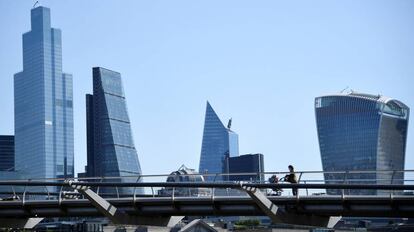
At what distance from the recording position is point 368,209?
46969 millimetres

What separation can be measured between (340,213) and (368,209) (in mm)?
1708

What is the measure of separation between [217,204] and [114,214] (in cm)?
616

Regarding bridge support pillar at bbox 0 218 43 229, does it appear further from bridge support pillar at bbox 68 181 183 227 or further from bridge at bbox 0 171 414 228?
bridge support pillar at bbox 68 181 183 227

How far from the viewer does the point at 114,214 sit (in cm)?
5309

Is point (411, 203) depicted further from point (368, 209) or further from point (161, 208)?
point (161, 208)

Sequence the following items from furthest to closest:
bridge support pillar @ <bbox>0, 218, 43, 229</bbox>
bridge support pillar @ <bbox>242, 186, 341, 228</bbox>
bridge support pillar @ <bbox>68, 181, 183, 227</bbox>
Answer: bridge support pillar @ <bbox>0, 218, 43, 229</bbox>
bridge support pillar @ <bbox>68, 181, 183, 227</bbox>
bridge support pillar @ <bbox>242, 186, 341, 228</bbox>

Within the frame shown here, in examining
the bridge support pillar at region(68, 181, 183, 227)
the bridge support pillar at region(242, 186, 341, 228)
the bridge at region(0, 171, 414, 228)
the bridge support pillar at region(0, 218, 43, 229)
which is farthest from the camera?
the bridge support pillar at region(0, 218, 43, 229)

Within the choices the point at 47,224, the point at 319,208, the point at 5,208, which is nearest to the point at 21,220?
the point at 5,208

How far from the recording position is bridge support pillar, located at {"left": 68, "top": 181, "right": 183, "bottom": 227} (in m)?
51.8

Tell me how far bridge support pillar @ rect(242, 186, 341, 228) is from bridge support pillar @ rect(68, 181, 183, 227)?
8084 mm

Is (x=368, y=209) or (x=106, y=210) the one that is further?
(x=106, y=210)

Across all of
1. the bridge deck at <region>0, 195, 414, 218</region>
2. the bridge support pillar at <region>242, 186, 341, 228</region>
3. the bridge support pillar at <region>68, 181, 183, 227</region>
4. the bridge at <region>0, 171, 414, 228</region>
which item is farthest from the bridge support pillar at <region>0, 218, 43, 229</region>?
the bridge support pillar at <region>242, 186, 341, 228</region>

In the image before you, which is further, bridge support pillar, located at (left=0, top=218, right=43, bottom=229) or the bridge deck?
bridge support pillar, located at (left=0, top=218, right=43, bottom=229)

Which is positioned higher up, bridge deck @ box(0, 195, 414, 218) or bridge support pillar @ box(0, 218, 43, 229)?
bridge deck @ box(0, 195, 414, 218)
